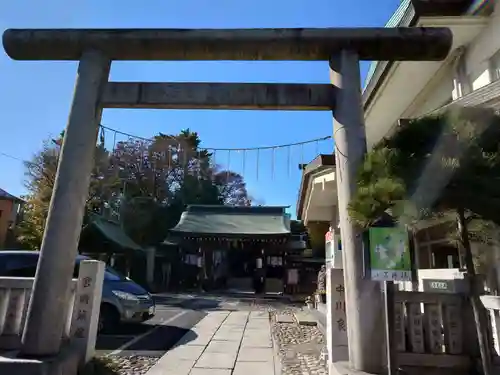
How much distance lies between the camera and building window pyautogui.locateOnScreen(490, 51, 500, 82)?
5613mm

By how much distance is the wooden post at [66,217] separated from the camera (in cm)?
437

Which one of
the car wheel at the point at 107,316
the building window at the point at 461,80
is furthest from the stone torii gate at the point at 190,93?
the car wheel at the point at 107,316

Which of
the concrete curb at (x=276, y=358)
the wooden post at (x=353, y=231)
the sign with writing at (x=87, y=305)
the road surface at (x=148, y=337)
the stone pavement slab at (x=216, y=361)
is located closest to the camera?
the wooden post at (x=353, y=231)

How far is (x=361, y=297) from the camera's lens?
4141 mm

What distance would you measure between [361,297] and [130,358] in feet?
13.4

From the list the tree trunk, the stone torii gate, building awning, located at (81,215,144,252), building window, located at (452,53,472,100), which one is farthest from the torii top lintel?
building awning, located at (81,215,144,252)

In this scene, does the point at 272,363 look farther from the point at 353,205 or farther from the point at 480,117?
the point at 480,117

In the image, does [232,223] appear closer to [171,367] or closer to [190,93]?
[171,367]

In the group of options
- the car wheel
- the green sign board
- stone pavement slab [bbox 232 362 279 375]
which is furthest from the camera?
the car wheel

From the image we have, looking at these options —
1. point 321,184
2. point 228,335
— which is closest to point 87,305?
point 228,335

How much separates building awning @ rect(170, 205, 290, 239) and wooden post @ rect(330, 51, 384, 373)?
63.2 ft

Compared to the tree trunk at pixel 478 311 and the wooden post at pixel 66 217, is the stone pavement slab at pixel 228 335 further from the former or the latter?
the tree trunk at pixel 478 311

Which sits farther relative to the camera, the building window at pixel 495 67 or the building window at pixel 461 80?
the building window at pixel 461 80

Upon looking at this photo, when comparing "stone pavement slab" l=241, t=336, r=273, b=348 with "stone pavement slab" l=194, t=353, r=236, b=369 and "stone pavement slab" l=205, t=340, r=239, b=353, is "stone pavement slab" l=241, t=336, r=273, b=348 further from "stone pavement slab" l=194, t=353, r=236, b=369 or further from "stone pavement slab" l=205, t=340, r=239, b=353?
"stone pavement slab" l=194, t=353, r=236, b=369
